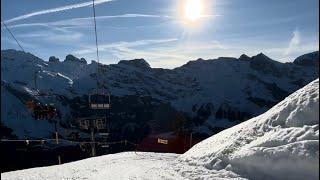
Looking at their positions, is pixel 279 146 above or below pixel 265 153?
above

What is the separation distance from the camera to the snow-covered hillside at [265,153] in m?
16.8

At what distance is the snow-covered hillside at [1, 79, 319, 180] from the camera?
16797mm

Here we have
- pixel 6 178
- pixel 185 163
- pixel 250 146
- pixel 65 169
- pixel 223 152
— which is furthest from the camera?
pixel 65 169

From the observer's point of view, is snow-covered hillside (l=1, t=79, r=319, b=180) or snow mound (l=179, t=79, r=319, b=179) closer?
snow mound (l=179, t=79, r=319, b=179)

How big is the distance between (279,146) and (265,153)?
0.59 metres

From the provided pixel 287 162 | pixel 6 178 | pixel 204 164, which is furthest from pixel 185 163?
pixel 6 178

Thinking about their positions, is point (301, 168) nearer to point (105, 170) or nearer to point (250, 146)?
point (250, 146)

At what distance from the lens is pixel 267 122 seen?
812 inches

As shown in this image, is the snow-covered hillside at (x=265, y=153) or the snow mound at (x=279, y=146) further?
the snow-covered hillside at (x=265, y=153)

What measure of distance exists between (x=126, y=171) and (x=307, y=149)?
10199 millimetres

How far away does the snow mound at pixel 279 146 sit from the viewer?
16.6 meters

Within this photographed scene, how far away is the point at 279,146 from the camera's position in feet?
58.7

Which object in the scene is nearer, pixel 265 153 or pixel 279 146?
pixel 279 146

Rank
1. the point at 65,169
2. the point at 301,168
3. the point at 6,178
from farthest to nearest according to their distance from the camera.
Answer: the point at 65,169
the point at 6,178
the point at 301,168
